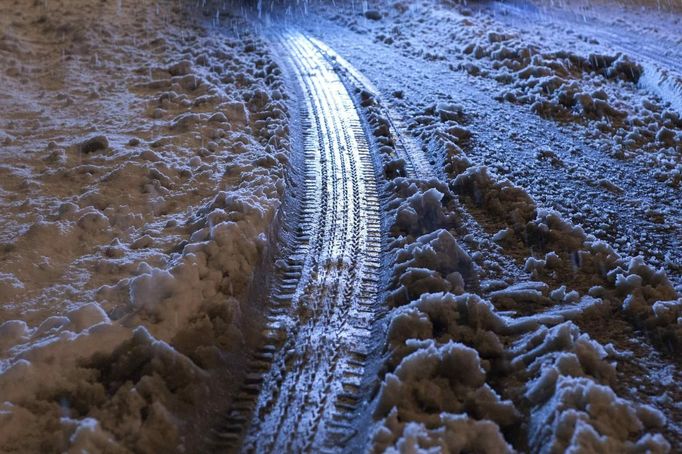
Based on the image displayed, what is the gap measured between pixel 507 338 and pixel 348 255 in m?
1.00

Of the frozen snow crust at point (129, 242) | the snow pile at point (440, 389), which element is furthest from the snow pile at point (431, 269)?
the frozen snow crust at point (129, 242)

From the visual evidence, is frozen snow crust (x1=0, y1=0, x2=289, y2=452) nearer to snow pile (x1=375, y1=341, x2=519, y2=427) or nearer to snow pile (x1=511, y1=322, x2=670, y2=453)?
snow pile (x1=375, y1=341, x2=519, y2=427)

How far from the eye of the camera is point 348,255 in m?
2.92

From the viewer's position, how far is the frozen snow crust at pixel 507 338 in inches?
66.4

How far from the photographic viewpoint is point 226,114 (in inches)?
176

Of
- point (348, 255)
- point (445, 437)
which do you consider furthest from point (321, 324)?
point (445, 437)

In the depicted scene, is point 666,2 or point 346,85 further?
point 666,2

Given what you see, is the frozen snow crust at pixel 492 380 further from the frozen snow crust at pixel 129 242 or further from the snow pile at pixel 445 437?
the frozen snow crust at pixel 129 242

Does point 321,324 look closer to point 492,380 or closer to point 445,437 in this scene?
point 492,380

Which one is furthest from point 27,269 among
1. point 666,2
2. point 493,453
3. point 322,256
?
point 666,2

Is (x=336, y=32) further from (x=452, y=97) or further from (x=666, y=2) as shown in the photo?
(x=666, y=2)

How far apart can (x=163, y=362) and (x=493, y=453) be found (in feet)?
3.81

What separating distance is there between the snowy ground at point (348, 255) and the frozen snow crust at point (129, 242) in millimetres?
12

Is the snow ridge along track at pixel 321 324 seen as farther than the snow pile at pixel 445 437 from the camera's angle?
Yes
